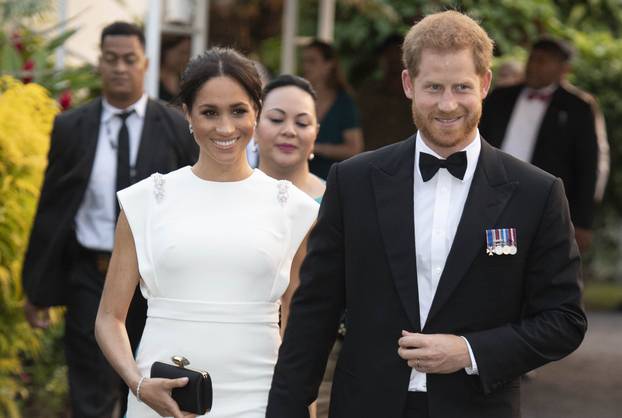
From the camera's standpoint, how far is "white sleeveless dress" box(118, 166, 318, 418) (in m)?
4.34

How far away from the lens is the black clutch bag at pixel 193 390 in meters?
4.11

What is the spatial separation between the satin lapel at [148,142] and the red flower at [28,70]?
2.25 m

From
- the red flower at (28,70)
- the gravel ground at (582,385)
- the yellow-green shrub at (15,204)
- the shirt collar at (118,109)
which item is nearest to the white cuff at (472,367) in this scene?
the shirt collar at (118,109)

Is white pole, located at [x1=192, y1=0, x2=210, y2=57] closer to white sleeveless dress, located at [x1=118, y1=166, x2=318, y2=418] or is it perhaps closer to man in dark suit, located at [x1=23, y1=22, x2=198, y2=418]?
man in dark suit, located at [x1=23, y1=22, x2=198, y2=418]

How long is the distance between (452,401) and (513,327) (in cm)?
27

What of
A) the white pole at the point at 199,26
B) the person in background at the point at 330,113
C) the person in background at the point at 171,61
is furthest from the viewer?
the white pole at the point at 199,26

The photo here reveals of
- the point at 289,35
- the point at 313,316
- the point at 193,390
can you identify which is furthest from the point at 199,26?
the point at 313,316

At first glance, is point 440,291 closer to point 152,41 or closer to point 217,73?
point 217,73

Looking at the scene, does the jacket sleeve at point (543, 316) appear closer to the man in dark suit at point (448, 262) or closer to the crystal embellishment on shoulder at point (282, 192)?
the man in dark suit at point (448, 262)

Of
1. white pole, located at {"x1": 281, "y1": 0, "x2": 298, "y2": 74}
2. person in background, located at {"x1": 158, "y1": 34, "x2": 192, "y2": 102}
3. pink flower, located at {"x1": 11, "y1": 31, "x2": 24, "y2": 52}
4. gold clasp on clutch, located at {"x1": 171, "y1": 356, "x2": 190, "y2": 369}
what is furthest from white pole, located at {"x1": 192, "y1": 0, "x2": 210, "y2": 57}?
gold clasp on clutch, located at {"x1": 171, "y1": 356, "x2": 190, "y2": 369}

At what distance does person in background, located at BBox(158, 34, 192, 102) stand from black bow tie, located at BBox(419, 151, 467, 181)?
6.40 metres

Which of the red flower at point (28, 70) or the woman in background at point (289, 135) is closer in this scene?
the woman in background at point (289, 135)

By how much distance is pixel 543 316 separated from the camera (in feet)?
12.4

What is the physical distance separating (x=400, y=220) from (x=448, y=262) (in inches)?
7.7
